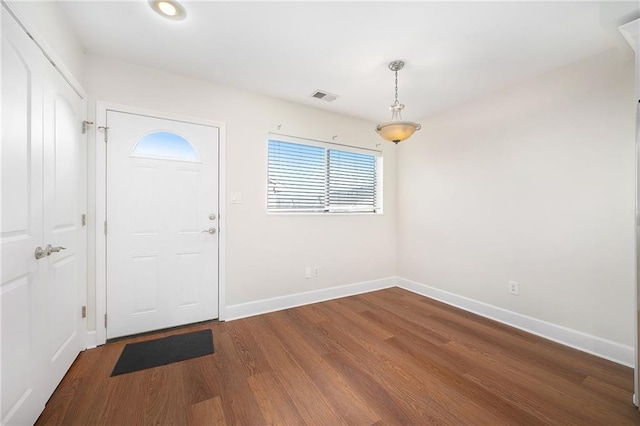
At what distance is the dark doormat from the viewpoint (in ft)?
6.43

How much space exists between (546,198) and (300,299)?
9.68ft

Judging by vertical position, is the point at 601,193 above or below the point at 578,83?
below

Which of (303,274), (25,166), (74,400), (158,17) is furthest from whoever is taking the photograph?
(303,274)

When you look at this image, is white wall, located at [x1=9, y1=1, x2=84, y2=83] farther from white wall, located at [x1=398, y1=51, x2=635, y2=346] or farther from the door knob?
white wall, located at [x1=398, y1=51, x2=635, y2=346]

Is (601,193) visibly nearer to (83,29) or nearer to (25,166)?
(25,166)

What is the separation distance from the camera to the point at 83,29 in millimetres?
1940

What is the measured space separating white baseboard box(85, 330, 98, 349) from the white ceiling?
2.54 meters

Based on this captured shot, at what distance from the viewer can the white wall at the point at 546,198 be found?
6.81 ft

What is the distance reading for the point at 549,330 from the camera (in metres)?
2.42

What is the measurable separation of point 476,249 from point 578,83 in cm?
189

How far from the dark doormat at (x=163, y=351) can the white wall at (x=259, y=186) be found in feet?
1.73

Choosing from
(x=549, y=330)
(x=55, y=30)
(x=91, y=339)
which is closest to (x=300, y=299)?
(x=91, y=339)

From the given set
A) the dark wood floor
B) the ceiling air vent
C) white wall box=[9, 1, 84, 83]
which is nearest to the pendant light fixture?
the ceiling air vent

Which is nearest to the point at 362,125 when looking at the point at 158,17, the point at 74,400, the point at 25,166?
the point at 158,17
